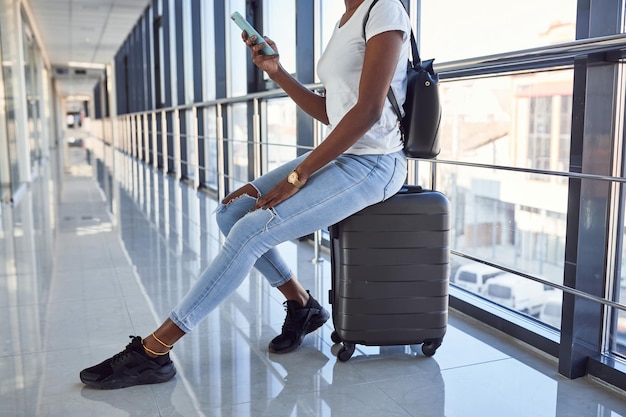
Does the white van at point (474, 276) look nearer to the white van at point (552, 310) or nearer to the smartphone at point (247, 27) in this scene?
the white van at point (552, 310)

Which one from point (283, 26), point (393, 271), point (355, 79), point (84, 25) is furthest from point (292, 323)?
point (84, 25)

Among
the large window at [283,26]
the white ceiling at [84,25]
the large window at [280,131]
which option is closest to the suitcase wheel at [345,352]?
the large window at [280,131]

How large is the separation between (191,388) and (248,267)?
24 cm

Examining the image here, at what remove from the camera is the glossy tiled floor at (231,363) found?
1020 millimetres

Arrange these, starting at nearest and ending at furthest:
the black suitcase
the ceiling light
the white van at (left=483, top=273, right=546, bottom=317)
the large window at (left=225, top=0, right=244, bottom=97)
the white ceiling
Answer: the black suitcase < the white van at (left=483, top=273, right=546, bottom=317) < the large window at (left=225, top=0, right=244, bottom=97) < the white ceiling < the ceiling light

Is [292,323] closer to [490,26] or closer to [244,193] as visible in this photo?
[244,193]

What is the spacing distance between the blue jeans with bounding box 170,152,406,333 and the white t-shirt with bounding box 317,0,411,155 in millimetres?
25

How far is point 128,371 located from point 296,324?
1.17 ft

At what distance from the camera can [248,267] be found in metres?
1.10

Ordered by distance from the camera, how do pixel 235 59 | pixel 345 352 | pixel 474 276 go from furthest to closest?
pixel 235 59 → pixel 474 276 → pixel 345 352

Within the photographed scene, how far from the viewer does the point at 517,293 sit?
149 cm

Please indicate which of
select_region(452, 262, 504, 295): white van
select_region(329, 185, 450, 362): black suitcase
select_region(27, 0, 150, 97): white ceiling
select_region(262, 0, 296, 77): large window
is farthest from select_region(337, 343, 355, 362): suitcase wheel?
select_region(27, 0, 150, 97): white ceiling

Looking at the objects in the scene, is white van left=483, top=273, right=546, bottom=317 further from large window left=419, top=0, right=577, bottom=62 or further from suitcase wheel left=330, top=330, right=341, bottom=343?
large window left=419, top=0, right=577, bottom=62

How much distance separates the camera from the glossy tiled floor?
102 cm
